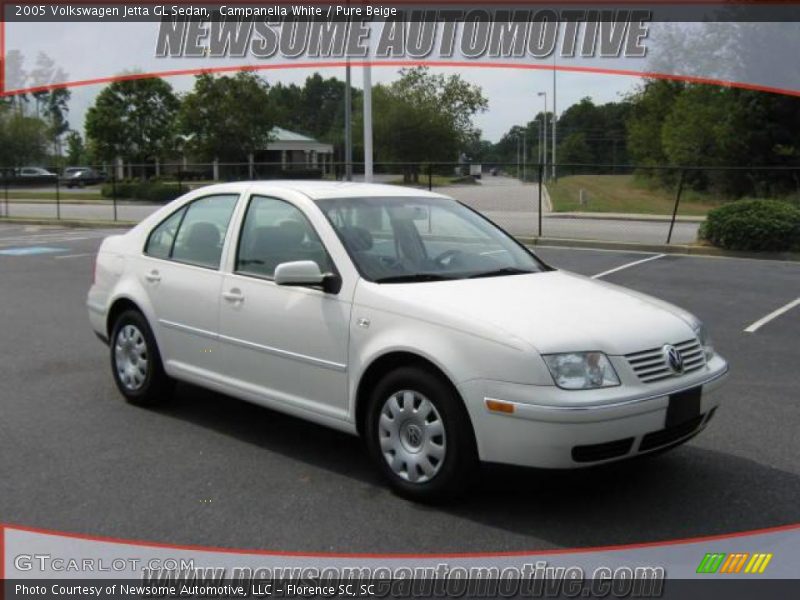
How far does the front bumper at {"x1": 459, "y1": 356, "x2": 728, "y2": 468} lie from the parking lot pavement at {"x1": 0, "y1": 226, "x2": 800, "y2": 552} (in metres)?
0.14

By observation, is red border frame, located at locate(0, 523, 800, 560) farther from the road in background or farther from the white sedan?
the road in background

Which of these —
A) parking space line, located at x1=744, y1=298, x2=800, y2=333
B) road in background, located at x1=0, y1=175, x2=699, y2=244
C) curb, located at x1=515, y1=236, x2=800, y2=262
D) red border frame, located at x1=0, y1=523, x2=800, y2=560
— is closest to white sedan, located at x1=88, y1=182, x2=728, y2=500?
red border frame, located at x1=0, y1=523, x2=800, y2=560

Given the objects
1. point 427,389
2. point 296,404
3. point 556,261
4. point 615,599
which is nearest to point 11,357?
point 296,404

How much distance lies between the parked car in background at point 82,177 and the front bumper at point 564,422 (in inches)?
2241

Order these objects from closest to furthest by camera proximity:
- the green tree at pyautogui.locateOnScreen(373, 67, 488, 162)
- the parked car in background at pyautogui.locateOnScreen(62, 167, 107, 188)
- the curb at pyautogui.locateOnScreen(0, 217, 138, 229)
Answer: the curb at pyautogui.locateOnScreen(0, 217, 138, 229) < the green tree at pyautogui.locateOnScreen(373, 67, 488, 162) < the parked car in background at pyautogui.locateOnScreen(62, 167, 107, 188)

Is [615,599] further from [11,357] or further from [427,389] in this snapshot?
[11,357]

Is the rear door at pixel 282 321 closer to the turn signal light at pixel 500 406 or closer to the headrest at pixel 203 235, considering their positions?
the headrest at pixel 203 235

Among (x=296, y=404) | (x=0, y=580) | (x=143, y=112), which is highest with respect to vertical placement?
(x=143, y=112)

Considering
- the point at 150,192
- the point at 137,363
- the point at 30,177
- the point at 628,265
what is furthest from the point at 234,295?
the point at 30,177

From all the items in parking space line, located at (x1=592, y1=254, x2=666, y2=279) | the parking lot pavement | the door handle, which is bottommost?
the parking lot pavement

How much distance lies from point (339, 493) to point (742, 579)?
1.97m

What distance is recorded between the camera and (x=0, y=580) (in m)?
3.75

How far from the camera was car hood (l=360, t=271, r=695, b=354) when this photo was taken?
4.12 m

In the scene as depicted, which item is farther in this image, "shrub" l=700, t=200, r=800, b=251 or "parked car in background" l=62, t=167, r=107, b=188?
"parked car in background" l=62, t=167, r=107, b=188
